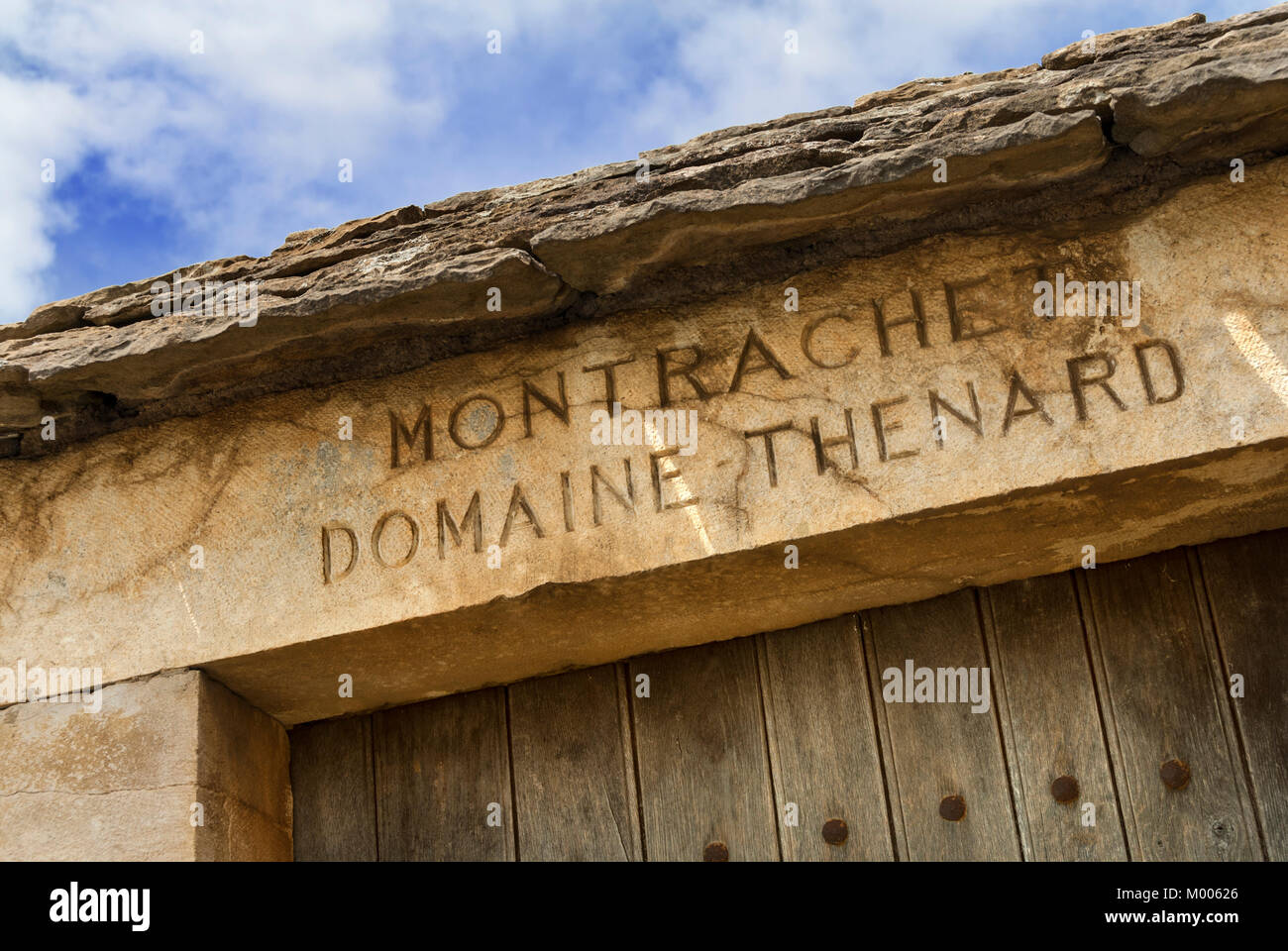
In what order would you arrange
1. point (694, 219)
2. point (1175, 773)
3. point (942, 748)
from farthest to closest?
point (942, 748)
point (1175, 773)
point (694, 219)

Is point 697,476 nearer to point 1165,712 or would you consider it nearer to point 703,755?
point 703,755

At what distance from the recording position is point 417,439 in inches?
92.7

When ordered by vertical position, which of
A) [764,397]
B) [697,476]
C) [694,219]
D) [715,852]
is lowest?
[715,852]

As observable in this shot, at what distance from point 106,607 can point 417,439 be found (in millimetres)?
582

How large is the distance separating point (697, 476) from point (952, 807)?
2.12ft

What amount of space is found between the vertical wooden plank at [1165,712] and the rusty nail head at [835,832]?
42 cm

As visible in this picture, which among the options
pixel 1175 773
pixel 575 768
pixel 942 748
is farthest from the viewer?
pixel 575 768

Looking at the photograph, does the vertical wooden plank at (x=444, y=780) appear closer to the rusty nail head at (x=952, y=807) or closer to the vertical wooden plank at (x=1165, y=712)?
the rusty nail head at (x=952, y=807)

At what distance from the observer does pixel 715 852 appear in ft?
7.52

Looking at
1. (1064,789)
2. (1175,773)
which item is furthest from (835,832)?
(1175,773)

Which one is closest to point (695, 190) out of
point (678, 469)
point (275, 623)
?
point (678, 469)

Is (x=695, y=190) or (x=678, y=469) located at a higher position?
(x=695, y=190)

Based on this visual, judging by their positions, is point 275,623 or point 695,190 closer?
point 695,190

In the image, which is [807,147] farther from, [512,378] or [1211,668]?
[1211,668]
